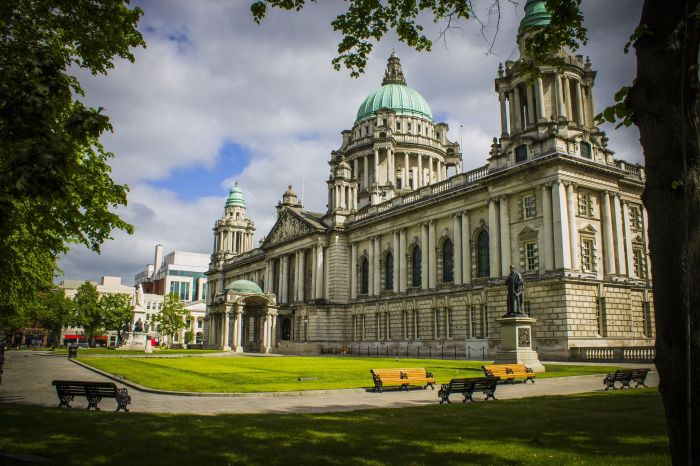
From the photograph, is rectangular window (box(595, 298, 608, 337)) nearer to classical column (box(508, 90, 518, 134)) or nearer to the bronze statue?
the bronze statue

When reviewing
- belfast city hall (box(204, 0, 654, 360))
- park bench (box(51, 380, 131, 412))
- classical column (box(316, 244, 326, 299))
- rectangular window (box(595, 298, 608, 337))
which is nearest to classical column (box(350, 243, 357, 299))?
belfast city hall (box(204, 0, 654, 360))

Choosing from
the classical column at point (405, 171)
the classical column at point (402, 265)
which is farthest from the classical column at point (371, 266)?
the classical column at point (405, 171)

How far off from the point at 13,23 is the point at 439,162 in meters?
78.0

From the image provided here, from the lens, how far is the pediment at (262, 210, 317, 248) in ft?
233

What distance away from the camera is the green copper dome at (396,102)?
90.2 metres

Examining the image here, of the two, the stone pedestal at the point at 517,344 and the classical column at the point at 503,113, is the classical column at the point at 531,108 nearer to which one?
the classical column at the point at 503,113

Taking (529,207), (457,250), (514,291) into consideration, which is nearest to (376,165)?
(457,250)

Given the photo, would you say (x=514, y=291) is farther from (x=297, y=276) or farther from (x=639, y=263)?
(x=297, y=276)

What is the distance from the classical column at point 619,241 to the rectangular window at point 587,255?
2782mm

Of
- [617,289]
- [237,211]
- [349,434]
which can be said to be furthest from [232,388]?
[237,211]

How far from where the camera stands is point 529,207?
43.7 m

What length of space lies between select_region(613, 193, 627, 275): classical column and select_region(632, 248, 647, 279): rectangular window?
2368 millimetres

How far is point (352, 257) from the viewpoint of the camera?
220 feet

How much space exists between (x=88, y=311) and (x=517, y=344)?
82.1m
